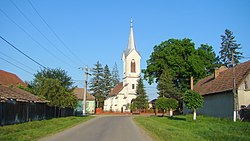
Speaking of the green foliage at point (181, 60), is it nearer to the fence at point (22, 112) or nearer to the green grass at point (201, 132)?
the fence at point (22, 112)

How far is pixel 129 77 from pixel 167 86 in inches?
1137

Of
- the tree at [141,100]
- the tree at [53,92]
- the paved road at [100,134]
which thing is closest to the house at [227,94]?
the paved road at [100,134]

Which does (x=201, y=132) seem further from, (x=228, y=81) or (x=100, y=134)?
(x=228, y=81)

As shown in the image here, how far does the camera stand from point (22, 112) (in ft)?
89.8

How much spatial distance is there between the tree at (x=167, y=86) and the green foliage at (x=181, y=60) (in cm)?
112

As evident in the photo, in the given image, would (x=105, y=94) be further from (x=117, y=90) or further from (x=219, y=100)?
(x=219, y=100)

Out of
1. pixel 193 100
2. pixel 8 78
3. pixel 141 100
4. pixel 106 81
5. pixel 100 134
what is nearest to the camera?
pixel 100 134

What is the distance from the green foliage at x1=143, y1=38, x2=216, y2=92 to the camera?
57.1 m

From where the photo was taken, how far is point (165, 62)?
6097cm

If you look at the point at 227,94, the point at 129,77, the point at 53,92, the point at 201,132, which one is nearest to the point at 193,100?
the point at 227,94

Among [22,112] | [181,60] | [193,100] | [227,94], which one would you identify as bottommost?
[22,112]

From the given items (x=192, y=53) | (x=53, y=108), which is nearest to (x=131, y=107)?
(x=192, y=53)

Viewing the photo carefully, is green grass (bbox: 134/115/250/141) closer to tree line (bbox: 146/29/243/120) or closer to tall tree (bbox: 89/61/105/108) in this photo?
tree line (bbox: 146/29/243/120)

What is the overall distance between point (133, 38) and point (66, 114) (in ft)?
151
